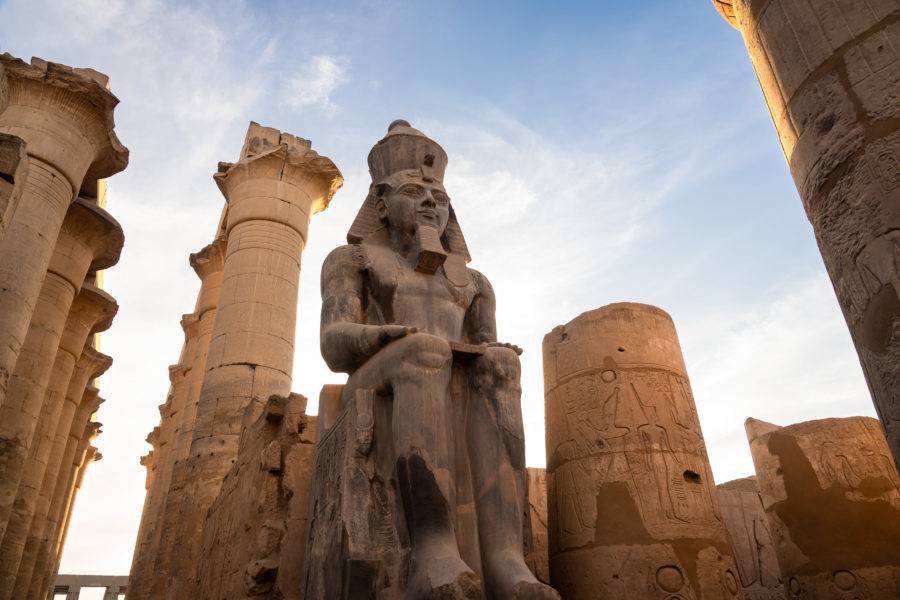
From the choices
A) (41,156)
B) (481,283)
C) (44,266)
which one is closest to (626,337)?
(481,283)

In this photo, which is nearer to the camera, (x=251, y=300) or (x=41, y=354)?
→ (x=251, y=300)

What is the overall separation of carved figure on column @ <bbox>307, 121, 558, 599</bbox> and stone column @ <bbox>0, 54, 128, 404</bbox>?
518cm

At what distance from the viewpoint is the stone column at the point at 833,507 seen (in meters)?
5.20

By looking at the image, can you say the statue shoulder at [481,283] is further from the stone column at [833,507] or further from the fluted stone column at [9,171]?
the stone column at [833,507]

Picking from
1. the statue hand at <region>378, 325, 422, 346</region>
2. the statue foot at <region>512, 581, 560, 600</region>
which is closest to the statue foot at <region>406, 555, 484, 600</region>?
the statue foot at <region>512, 581, 560, 600</region>

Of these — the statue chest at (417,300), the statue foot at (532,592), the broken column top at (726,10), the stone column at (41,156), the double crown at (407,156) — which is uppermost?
the stone column at (41,156)

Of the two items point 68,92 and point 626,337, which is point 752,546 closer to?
point 626,337

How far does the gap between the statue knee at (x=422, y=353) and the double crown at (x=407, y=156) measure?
1.45 m

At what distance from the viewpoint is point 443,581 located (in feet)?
8.58

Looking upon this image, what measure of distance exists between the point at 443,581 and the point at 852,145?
8.39 ft

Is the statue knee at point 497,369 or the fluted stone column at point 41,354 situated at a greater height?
the fluted stone column at point 41,354

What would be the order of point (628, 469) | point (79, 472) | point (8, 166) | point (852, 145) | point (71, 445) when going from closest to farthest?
1. point (852, 145)
2. point (8, 166)
3. point (628, 469)
4. point (71, 445)
5. point (79, 472)

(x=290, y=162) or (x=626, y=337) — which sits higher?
(x=290, y=162)

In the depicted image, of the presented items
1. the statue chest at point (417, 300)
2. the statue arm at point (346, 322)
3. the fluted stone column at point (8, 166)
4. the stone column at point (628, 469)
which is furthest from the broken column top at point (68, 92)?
the stone column at point (628, 469)
